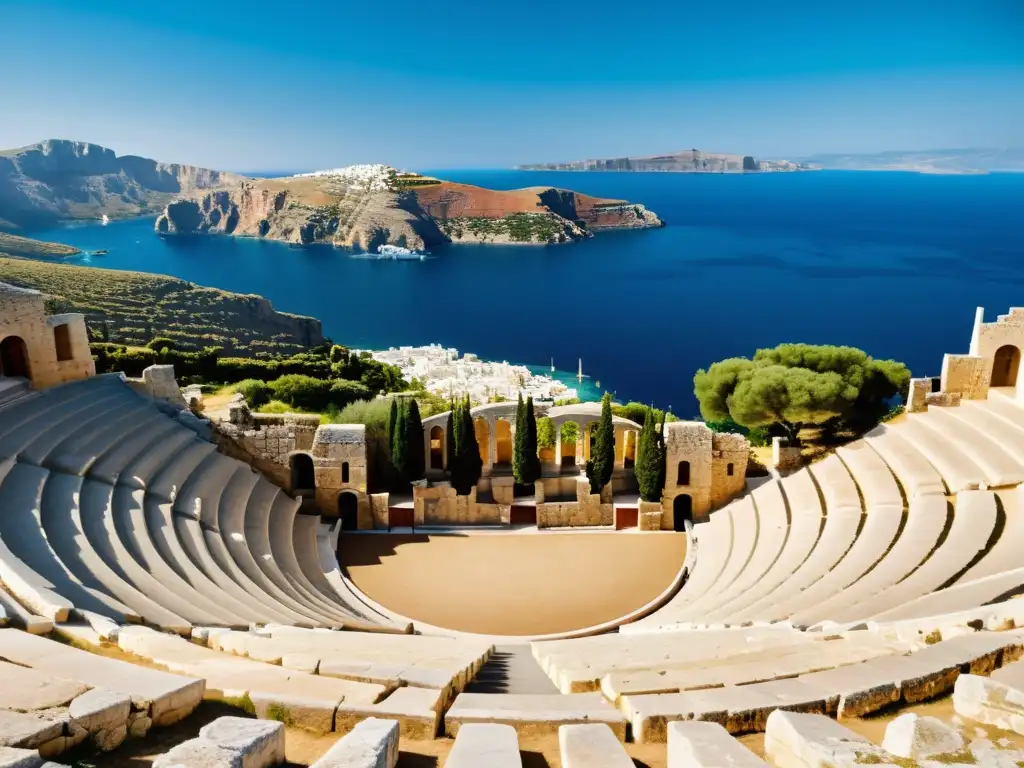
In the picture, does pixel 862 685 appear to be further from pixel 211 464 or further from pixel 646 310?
pixel 646 310

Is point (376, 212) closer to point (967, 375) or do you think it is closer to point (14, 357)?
point (14, 357)

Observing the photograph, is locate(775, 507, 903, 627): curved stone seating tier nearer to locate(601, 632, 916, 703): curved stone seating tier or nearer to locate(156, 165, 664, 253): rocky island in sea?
locate(601, 632, 916, 703): curved stone seating tier

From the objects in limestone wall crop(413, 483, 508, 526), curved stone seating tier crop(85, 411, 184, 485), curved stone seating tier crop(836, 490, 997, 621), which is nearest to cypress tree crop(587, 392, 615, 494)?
limestone wall crop(413, 483, 508, 526)

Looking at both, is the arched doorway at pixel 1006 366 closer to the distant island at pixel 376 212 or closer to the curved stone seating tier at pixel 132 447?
the curved stone seating tier at pixel 132 447

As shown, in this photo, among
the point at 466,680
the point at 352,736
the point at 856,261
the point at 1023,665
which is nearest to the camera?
the point at 352,736

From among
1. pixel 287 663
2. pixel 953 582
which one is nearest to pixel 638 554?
pixel 953 582

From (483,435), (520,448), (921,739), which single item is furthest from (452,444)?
(921,739)
